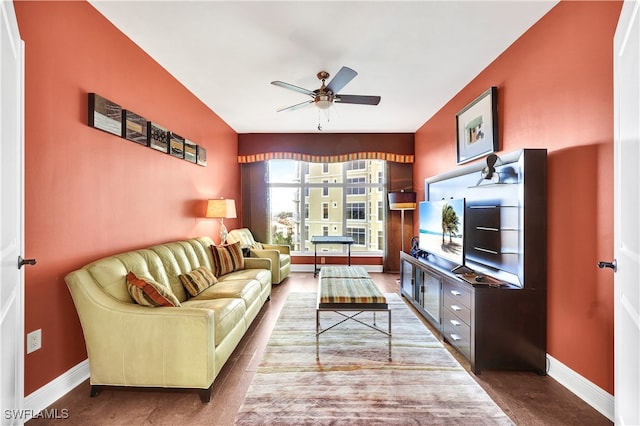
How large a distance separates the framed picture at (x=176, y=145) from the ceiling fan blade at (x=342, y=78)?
1863 mm

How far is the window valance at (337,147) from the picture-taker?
5.69m

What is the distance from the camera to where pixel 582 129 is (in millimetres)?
1937

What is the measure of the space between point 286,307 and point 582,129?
10.9 ft

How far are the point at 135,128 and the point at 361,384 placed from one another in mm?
2909

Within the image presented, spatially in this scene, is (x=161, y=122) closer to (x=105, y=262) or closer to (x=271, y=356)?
(x=105, y=262)

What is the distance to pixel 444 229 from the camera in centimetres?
320

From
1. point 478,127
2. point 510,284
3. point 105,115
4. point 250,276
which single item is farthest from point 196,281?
point 478,127

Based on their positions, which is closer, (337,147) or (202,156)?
(202,156)

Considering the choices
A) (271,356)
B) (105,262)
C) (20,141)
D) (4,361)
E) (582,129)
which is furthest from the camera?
(271,356)

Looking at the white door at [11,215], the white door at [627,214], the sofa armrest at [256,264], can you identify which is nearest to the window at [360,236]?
the sofa armrest at [256,264]

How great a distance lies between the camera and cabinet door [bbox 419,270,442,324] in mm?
2936

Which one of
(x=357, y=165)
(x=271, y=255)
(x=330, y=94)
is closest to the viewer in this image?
(x=330, y=94)

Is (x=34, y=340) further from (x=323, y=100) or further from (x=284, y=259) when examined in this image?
(x=284, y=259)

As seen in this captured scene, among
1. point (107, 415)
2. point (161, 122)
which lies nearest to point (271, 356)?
point (107, 415)
